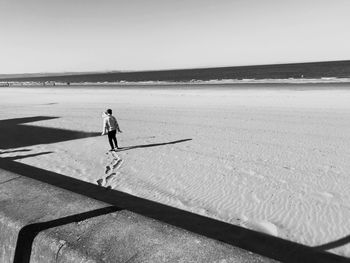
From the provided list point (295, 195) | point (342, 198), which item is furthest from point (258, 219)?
point (342, 198)

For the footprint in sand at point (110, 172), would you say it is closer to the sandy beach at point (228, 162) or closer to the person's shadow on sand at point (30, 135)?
the sandy beach at point (228, 162)

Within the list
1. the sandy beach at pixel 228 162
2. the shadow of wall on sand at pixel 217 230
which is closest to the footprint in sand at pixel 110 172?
the sandy beach at pixel 228 162

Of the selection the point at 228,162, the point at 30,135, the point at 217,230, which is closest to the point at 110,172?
→ the point at 228,162

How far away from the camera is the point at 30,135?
575 inches

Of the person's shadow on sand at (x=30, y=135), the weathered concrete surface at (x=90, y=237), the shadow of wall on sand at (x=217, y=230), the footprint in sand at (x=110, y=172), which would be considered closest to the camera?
the weathered concrete surface at (x=90, y=237)

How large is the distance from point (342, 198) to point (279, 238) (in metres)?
2.36

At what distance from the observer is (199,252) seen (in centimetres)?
232

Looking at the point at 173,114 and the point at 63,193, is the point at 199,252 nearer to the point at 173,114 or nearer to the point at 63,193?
the point at 63,193

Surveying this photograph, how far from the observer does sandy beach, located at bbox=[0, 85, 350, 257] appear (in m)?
6.12

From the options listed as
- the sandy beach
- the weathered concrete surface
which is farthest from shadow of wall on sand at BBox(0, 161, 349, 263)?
the weathered concrete surface

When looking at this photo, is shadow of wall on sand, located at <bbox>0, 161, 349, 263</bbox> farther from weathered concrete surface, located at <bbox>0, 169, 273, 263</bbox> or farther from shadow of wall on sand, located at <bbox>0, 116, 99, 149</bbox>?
shadow of wall on sand, located at <bbox>0, 116, 99, 149</bbox>

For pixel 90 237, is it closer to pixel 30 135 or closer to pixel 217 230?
pixel 217 230

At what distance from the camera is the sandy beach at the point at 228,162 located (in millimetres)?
6121

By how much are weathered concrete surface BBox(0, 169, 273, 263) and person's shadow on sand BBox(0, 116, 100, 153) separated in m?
10.3
